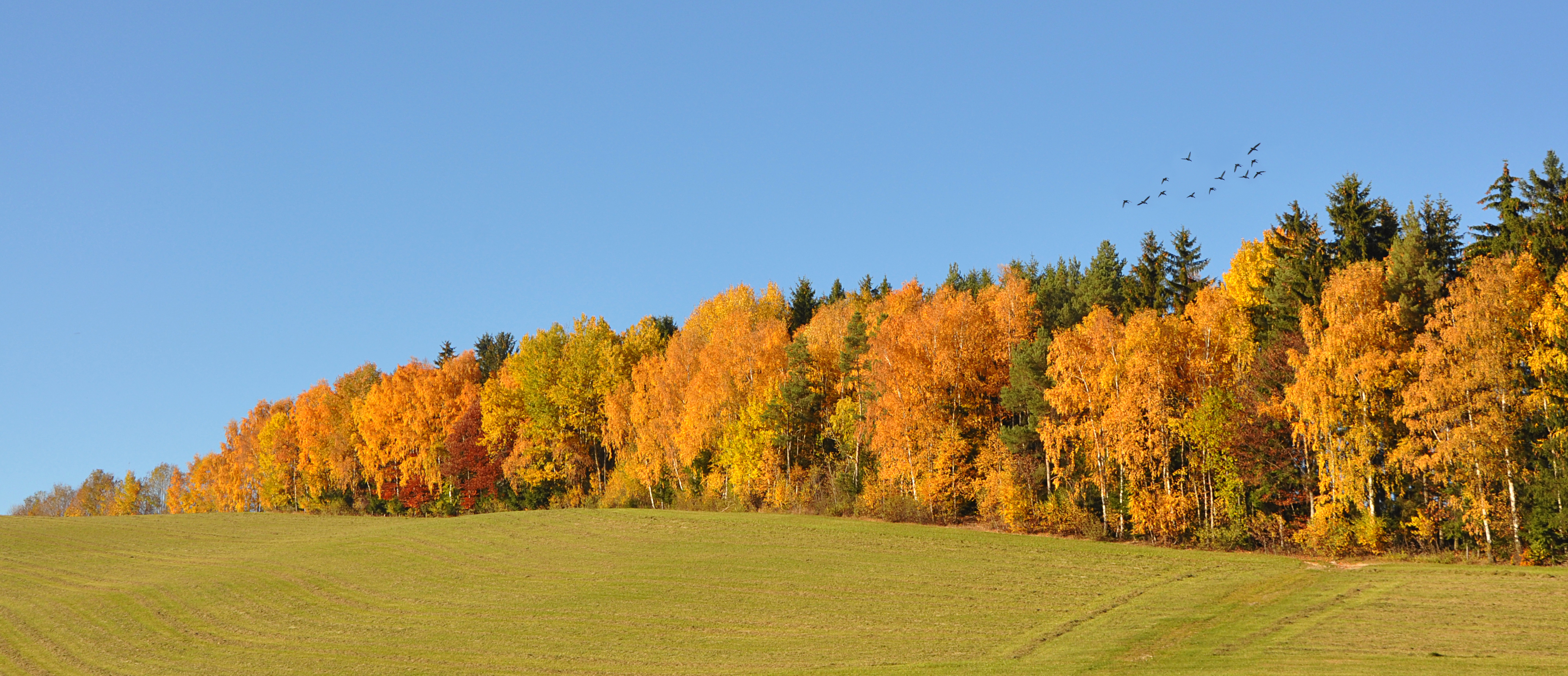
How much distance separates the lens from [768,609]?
42.4 metres

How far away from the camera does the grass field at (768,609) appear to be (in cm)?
3266

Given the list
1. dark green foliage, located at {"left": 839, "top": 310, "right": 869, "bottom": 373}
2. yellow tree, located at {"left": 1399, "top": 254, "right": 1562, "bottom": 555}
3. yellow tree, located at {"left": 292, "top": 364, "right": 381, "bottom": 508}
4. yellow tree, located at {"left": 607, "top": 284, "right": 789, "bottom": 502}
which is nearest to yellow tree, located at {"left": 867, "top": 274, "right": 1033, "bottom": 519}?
dark green foliage, located at {"left": 839, "top": 310, "right": 869, "bottom": 373}

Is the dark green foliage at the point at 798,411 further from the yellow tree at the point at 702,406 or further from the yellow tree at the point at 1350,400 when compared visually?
the yellow tree at the point at 1350,400

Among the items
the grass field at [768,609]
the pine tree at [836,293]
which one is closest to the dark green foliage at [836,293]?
the pine tree at [836,293]

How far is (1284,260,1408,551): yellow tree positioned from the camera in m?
49.2

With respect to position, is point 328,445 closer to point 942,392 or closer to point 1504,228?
point 942,392

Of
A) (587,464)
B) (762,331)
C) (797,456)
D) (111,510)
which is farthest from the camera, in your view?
(111,510)

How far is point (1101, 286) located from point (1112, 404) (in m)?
27.0

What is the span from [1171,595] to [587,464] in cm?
5935

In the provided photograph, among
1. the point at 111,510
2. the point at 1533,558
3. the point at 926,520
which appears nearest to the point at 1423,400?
the point at 1533,558

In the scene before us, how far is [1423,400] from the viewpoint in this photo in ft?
155

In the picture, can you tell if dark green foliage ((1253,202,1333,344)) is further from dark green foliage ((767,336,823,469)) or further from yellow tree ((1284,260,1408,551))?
dark green foliage ((767,336,823,469))

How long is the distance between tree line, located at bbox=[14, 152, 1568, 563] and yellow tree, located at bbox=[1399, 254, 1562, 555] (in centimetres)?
13

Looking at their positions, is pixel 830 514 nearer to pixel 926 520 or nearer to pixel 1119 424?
pixel 926 520
